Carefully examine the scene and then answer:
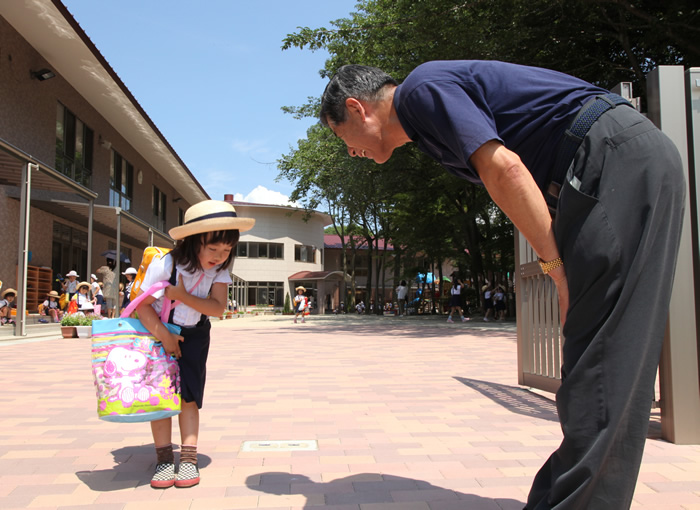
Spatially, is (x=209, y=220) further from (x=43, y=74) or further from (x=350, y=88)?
(x=43, y=74)

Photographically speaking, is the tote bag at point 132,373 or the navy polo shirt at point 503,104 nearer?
the navy polo shirt at point 503,104

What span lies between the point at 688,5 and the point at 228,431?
12.8 m

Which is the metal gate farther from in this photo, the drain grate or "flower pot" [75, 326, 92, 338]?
"flower pot" [75, 326, 92, 338]

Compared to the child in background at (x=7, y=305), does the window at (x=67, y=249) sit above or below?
above

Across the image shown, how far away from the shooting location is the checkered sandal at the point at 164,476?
114 inches

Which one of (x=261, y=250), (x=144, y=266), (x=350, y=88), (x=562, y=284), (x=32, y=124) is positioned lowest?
(x=562, y=284)

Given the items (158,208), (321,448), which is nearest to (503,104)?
(321,448)

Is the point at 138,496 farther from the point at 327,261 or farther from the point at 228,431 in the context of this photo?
the point at 327,261

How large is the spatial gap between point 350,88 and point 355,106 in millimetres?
66

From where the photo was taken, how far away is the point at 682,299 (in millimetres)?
3480

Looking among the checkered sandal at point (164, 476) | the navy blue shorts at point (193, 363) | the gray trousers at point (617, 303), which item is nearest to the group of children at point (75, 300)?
the navy blue shorts at point (193, 363)

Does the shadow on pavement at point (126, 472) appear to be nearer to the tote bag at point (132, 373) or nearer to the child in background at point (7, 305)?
the tote bag at point (132, 373)

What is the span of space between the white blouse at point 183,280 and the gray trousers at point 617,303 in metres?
2.06

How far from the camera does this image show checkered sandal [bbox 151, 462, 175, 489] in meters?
2.89
